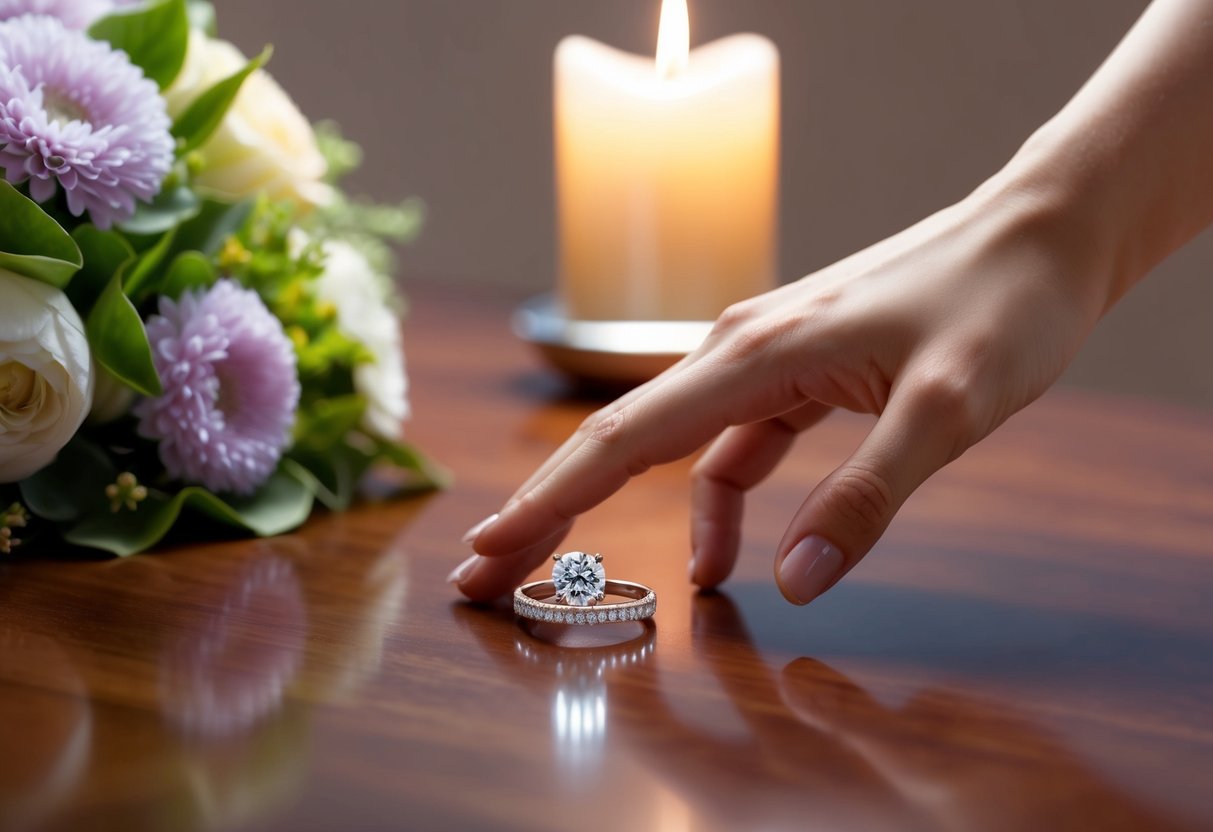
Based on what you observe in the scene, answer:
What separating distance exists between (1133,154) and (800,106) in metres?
1.81

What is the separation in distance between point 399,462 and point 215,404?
16 cm

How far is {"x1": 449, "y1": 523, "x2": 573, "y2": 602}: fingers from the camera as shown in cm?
70

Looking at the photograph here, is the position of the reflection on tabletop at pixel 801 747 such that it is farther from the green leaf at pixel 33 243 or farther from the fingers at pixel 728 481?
the green leaf at pixel 33 243

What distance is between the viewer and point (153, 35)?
80 cm

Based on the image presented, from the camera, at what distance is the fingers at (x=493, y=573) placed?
0.70m

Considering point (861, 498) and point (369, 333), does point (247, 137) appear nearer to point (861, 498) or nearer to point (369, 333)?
point (369, 333)

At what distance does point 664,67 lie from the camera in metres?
0.91

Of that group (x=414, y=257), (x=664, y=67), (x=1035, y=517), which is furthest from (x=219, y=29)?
(x=1035, y=517)

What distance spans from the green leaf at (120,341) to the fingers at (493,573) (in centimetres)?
20

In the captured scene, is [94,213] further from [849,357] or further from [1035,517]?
[1035,517]

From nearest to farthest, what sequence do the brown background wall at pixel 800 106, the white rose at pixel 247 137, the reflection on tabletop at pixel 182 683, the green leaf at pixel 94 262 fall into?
the reflection on tabletop at pixel 182 683
the green leaf at pixel 94 262
the white rose at pixel 247 137
the brown background wall at pixel 800 106

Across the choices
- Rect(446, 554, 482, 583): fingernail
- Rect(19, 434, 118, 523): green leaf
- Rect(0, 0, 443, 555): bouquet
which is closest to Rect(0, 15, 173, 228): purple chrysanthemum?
Rect(0, 0, 443, 555): bouquet

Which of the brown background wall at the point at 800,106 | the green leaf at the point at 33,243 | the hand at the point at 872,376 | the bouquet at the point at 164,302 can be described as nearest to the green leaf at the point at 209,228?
the bouquet at the point at 164,302

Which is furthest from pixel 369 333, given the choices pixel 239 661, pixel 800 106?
pixel 800 106
